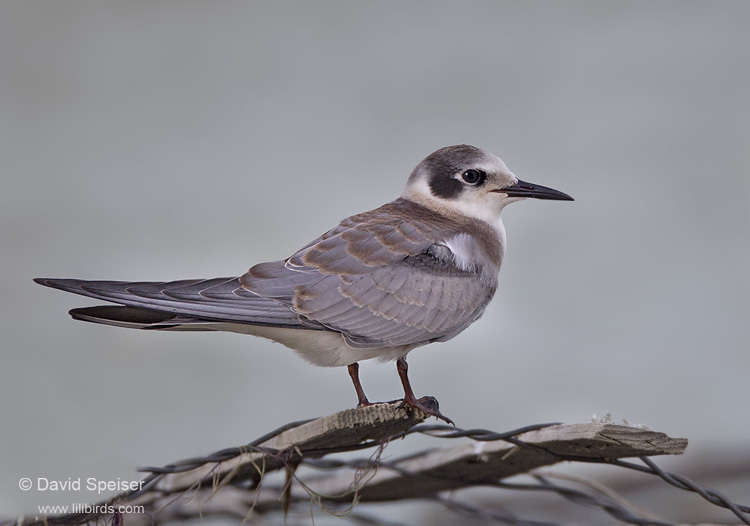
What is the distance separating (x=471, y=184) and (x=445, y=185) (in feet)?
0.41

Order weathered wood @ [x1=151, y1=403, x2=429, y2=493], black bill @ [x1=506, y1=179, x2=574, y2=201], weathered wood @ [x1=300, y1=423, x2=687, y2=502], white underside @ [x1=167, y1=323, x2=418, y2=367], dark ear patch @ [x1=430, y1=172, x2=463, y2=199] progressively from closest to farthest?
1. weathered wood @ [x1=300, y1=423, x2=687, y2=502]
2. weathered wood @ [x1=151, y1=403, x2=429, y2=493]
3. white underside @ [x1=167, y1=323, x2=418, y2=367]
4. black bill @ [x1=506, y1=179, x2=574, y2=201]
5. dark ear patch @ [x1=430, y1=172, x2=463, y2=199]

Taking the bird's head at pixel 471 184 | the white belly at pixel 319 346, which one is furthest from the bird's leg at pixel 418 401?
the bird's head at pixel 471 184

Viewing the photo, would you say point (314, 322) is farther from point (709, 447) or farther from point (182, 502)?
point (709, 447)

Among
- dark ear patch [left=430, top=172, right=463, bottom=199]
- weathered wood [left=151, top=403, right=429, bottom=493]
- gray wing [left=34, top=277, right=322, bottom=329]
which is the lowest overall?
weathered wood [left=151, top=403, right=429, bottom=493]

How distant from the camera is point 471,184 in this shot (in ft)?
13.4

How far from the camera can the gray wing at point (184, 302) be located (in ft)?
9.32

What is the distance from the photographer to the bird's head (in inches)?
159

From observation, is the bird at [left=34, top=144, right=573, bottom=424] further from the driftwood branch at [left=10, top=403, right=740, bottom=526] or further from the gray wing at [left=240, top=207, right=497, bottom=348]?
the driftwood branch at [left=10, top=403, right=740, bottom=526]

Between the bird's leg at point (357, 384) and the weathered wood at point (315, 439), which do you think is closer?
the weathered wood at point (315, 439)

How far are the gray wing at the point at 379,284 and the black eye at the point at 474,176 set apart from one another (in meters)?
0.46

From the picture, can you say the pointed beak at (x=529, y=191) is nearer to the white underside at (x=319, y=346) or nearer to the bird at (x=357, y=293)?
the bird at (x=357, y=293)

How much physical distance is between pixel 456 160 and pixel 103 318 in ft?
6.19

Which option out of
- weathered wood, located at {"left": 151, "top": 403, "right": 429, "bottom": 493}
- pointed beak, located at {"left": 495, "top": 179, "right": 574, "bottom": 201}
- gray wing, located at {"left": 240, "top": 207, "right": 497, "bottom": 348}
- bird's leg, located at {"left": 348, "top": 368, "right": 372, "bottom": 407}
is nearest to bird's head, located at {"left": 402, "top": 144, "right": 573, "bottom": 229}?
pointed beak, located at {"left": 495, "top": 179, "right": 574, "bottom": 201}

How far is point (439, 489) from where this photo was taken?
3.59 m
